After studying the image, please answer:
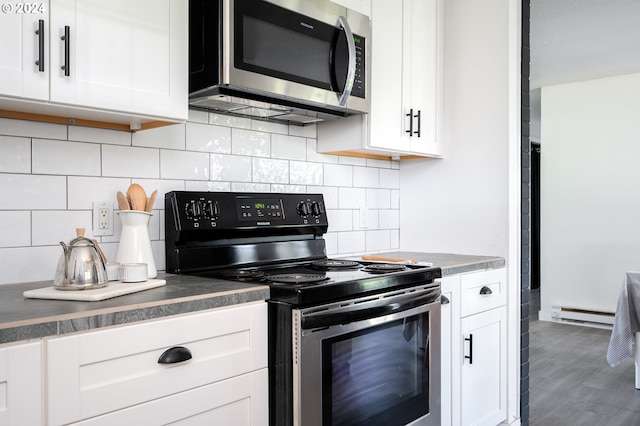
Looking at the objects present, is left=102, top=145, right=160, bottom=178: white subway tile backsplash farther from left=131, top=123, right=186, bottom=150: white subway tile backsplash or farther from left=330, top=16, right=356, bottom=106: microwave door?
left=330, top=16, right=356, bottom=106: microwave door

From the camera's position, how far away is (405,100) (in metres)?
2.67

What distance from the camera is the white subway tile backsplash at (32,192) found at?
1.68m

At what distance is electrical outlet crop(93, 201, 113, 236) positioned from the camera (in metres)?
1.87

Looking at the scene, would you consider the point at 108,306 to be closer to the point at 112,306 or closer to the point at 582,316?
the point at 112,306

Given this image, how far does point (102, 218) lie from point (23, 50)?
24.8 inches

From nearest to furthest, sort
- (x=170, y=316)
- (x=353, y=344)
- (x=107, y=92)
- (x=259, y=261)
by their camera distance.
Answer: (x=170, y=316), (x=107, y=92), (x=353, y=344), (x=259, y=261)

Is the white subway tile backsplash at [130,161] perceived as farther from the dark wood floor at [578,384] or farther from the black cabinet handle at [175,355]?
the dark wood floor at [578,384]

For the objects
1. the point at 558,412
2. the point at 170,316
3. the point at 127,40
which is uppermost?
the point at 127,40

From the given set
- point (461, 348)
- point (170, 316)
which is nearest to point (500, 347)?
point (461, 348)

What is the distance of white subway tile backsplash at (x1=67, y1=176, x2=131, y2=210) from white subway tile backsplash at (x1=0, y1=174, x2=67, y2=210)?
20 mm

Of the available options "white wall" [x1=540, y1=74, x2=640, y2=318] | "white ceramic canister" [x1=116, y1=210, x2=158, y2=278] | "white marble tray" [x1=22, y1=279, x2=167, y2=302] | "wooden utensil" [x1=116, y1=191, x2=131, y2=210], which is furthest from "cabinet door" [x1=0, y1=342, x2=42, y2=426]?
"white wall" [x1=540, y1=74, x2=640, y2=318]

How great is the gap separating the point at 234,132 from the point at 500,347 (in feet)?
5.38

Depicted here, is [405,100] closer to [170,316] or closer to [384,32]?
[384,32]

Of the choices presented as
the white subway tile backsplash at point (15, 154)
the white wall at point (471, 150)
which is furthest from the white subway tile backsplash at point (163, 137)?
the white wall at point (471, 150)
